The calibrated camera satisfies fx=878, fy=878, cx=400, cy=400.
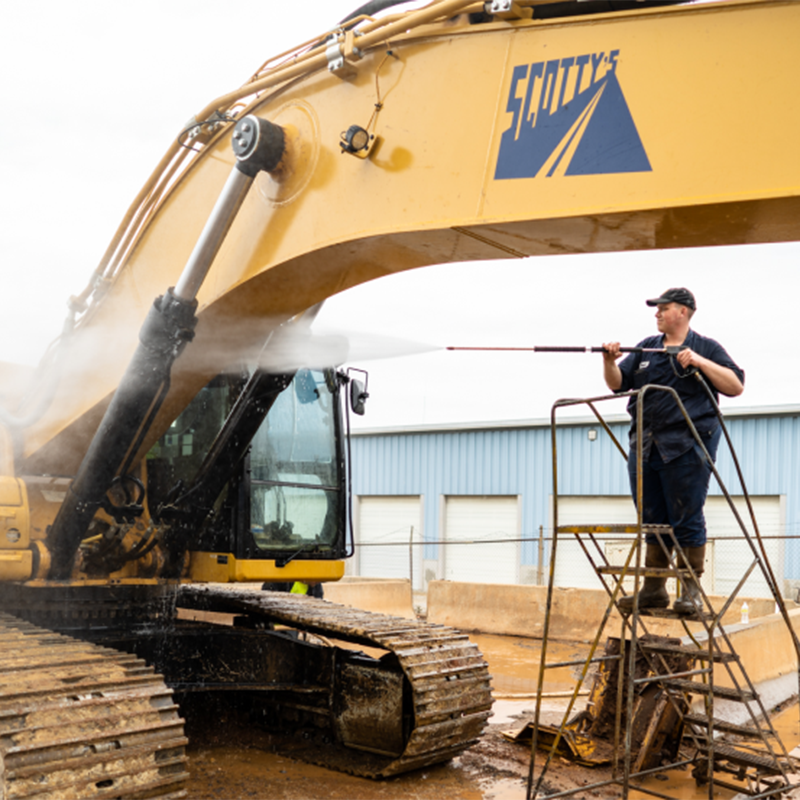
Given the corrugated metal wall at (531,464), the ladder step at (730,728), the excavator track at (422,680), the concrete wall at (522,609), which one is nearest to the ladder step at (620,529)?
the ladder step at (730,728)

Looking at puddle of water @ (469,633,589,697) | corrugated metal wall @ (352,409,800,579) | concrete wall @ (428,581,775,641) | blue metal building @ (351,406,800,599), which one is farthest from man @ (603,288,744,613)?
corrugated metal wall @ (352,409,800,579)

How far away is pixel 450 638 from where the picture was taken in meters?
5.35

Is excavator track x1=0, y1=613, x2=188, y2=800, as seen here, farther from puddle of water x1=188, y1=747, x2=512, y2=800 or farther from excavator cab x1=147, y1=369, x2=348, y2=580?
excavator cab x1=147, y1=369, x2=348, y2=580

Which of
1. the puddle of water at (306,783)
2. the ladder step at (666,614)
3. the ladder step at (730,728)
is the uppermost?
the ladder step at (666,614)

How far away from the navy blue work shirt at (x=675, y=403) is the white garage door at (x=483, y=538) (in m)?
14.6

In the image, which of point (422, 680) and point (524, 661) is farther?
point (524, 661)

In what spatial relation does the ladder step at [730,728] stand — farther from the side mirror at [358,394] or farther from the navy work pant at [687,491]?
the side mirror at [358,394]

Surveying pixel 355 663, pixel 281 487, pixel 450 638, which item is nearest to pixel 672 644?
pixel 450 638

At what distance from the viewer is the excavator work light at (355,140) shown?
3379 mm

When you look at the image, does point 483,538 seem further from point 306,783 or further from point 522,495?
point 306,783

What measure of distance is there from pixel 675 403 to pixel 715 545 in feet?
42.8

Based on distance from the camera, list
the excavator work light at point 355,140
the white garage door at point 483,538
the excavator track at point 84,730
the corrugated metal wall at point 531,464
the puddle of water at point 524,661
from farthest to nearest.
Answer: the white garage door at point 483,538 → the corrugated metal wall at point 531,464 → the puddle of water at point 524,661 → the excavator work light at point 355,140 → the excavator track at point 84,730

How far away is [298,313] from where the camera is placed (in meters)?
4.07

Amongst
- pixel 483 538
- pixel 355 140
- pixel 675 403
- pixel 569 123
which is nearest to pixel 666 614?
pixel 675 403
